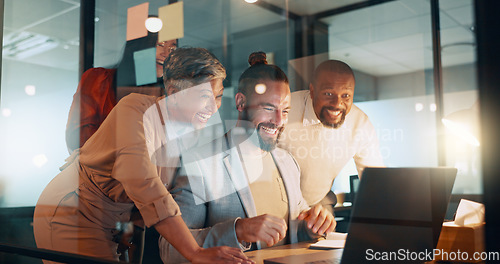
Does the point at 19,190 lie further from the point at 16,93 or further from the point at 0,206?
the point at 16,93

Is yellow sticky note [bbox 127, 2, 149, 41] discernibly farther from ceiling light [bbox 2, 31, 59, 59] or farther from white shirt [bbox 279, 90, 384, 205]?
white shirt [bbox 279, 90, 384, 205]

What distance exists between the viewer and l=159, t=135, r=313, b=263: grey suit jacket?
146 centimetres

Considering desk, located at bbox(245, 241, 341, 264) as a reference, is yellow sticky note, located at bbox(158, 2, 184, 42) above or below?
above

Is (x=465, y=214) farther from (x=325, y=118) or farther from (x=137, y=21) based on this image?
(x=137, y=21)

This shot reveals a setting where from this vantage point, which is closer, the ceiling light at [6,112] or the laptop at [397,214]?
the laptop at [397,214]

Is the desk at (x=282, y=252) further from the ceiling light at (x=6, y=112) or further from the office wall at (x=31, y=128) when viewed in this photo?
the ceiling light at (x=6, y=112)

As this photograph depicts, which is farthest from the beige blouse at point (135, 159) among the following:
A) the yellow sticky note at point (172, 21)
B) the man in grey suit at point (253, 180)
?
the yellow sticky note at point (172, 21)

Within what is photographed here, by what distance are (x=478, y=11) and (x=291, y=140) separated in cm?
84

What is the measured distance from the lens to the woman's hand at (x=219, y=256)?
1233mm

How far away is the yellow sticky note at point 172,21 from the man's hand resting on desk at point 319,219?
85 cm

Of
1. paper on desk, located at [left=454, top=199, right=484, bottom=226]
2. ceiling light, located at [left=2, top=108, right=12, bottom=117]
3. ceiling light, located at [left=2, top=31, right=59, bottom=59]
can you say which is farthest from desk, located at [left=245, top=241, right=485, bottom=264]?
ceiling light, located at [left=2, top=108, right=12, bottom=117]

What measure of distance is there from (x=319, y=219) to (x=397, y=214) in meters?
0.55

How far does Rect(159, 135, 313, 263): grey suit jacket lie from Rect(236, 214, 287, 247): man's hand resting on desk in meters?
0.02

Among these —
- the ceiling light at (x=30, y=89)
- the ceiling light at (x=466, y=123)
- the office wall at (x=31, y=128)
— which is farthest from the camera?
the ceiling light at (x=30, y=89)
